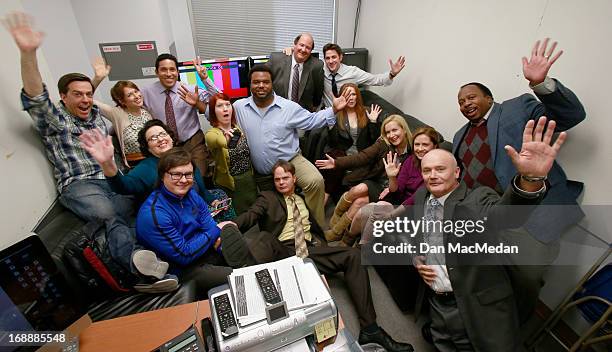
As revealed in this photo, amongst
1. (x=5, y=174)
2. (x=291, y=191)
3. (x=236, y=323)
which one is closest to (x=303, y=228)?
(x=291, y=191)

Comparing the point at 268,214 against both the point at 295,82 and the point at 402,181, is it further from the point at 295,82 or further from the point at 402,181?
the point at 295,82

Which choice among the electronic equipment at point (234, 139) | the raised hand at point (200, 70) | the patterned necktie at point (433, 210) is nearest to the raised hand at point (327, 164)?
the electronic equipment at point (234, 139)

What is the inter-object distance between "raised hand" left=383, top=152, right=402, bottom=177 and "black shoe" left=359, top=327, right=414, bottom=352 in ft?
3.90

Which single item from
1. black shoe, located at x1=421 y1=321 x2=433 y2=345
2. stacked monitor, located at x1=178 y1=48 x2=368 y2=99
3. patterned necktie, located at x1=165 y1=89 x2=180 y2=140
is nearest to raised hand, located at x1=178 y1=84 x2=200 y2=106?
patterned necktie, located at x1=165 y1=89 x2=180 y2=140

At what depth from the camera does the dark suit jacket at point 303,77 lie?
11.2ft

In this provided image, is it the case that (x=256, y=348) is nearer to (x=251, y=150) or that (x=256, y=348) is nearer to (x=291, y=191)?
(x=291, y=191)

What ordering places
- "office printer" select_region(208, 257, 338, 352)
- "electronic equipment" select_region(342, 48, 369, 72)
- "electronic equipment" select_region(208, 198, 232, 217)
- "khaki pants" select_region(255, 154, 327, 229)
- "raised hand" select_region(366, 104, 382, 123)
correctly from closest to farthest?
"office printer" select_region(208, 257, 338, 352), "electronic equipment" select_region(208, 198, 232, 217), "khaki pants" select_region(255, 154, 327, 229), "raised hand" select_region(366, 104, 382, 123), "electronic equipment" select_region(342, 48, 369, 72)

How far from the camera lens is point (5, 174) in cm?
160

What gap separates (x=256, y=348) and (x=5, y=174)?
1.68 meters

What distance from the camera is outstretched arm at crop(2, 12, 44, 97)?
1.54 m

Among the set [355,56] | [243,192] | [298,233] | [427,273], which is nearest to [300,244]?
[298,233]

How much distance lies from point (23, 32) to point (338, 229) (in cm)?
241

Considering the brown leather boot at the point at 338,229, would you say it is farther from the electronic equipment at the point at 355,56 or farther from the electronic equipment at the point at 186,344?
the electronic equipment at the point at 355,56

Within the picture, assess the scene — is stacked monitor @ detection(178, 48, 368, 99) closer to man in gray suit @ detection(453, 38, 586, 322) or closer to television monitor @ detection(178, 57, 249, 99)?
television monitor @ detection(178, 57, 249, 99)
